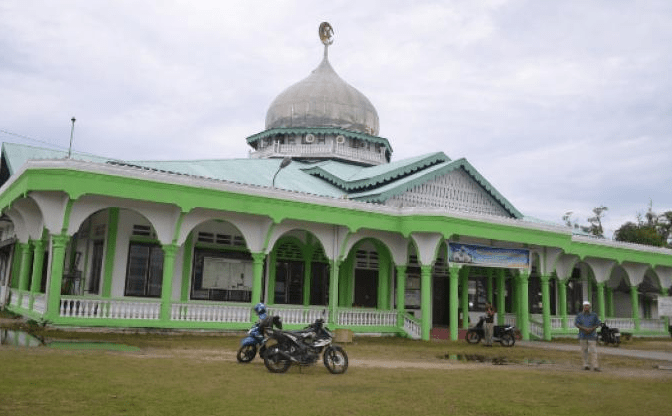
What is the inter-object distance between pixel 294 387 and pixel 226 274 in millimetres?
11116

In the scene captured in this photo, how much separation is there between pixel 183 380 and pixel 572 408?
5.54 m

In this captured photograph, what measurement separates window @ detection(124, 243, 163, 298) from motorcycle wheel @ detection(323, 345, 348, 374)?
929 cm

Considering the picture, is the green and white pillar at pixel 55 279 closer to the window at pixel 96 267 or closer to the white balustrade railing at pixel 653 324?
the window at pixel 96 267

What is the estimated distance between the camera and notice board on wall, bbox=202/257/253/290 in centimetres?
1909

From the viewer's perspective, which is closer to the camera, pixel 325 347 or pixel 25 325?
pixel 325 347

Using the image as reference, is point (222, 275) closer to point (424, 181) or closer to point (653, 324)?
point (424, 181)

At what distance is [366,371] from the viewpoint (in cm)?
1096

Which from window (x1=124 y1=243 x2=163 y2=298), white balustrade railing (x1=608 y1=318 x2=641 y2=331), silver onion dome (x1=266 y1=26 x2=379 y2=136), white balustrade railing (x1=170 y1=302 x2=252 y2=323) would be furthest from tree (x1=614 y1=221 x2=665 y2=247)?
window (x1=124 y1=243 x2=163 y2=298)

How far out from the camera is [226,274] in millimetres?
19484

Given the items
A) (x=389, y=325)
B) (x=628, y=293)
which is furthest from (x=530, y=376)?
(x=628, y=293)

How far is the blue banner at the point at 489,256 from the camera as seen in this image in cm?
1973

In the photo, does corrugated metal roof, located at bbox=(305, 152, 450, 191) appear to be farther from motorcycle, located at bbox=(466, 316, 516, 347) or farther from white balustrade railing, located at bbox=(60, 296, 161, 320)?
white balustrade railing, located at bbox=(60, 296, 161, 320)

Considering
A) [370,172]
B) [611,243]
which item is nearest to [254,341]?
[370,172]

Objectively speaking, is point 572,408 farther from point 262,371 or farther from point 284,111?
point 284,111
